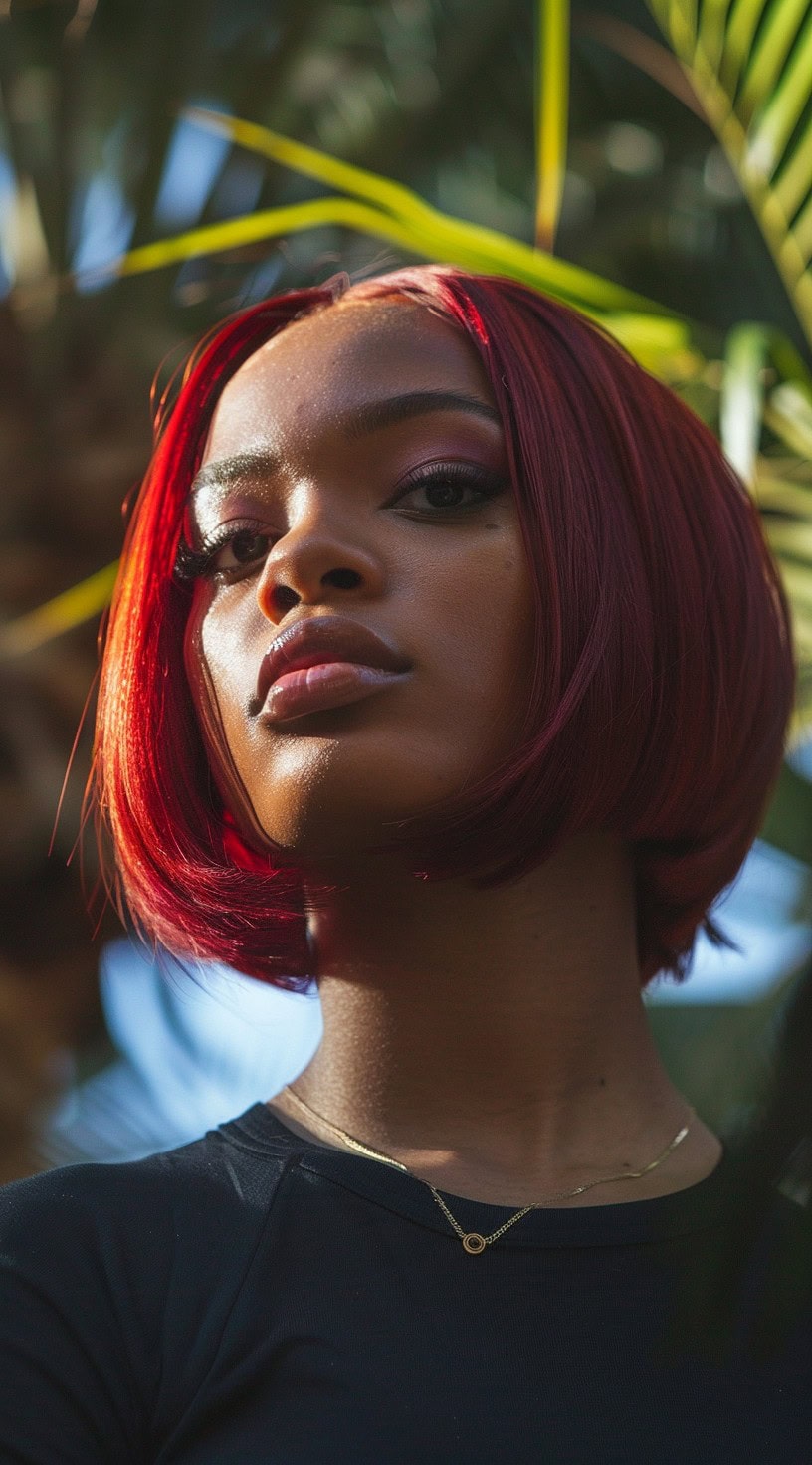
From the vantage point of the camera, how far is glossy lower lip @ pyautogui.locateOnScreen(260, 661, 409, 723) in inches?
36.4

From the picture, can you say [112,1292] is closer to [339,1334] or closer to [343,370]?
[339,1334]

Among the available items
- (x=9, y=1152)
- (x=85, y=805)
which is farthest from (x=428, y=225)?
(x=9, y=1152)

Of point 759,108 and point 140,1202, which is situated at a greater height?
point 759,108

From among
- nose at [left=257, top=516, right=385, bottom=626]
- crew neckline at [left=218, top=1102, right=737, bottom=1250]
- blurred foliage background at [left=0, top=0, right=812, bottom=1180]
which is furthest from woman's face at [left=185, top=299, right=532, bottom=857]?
blurred foliage background at [left=0, top=0, right=812, bottom=1180]

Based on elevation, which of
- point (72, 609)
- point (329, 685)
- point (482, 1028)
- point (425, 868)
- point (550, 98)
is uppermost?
point (550, 98)

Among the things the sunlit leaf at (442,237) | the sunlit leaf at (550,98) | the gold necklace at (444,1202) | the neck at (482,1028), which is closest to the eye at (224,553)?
the neck at (482,1028)

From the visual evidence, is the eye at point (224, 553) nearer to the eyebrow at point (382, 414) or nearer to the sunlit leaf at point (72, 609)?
the eyebrow at point (382, 414)

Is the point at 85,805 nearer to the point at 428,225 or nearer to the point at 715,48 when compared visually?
the point at 428,225

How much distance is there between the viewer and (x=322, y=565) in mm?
961

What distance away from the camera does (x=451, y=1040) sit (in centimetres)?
103

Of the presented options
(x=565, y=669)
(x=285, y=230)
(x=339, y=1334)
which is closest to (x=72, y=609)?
(x=285, y=230)

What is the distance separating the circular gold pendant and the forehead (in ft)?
1.68

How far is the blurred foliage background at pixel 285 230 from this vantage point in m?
1.59

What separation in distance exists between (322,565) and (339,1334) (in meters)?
0.45
